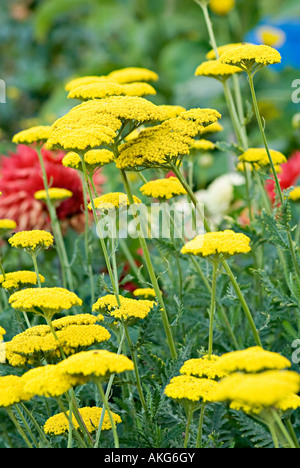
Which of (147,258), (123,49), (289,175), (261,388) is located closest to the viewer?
(261,388)

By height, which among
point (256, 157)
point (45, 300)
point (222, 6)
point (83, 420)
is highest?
point (222, 6)

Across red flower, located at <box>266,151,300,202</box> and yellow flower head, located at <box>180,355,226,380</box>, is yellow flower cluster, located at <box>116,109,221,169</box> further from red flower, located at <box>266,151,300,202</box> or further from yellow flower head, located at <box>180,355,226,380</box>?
red flower, located at <box>266,151,300,202</box>

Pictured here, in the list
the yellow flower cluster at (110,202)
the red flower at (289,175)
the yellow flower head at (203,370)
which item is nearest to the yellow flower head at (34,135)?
the yellow flower cluster at (110,202)

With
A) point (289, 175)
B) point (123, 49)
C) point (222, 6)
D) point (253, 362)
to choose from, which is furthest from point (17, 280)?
point (123, 49)

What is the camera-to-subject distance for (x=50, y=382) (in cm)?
44

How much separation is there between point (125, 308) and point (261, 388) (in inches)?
8.8

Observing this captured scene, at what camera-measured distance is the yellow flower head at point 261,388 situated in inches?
14.3

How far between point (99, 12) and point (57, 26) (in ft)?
0.92

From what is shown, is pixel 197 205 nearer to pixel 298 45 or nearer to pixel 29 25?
pixel 298 45

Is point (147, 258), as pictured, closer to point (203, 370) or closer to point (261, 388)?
point (203, 370)

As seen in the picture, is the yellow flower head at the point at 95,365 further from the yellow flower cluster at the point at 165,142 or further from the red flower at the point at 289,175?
the red flower at the point at 289,175

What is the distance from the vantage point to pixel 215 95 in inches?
93.8

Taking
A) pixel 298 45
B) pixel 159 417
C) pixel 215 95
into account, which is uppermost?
pixel 298 45
